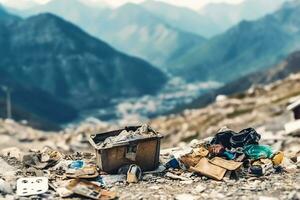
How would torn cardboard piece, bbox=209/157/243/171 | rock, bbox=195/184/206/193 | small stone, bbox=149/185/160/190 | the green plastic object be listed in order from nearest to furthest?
1. rock, bbox=195/184/206/193
2. small stone, bbox=149/185/160/190
3. torn cardboard piece, bbox=209/157/243/171
4. the green plastic object

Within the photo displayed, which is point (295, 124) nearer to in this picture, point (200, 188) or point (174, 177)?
point (174, 177)

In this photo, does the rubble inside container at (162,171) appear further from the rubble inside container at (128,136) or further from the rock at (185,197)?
the rubble inside container at (128,136)

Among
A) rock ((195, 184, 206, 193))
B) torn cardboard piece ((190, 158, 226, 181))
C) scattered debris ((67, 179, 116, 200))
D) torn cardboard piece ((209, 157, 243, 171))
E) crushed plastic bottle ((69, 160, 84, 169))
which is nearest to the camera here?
scattered debris ((67, 179, 116, 200))

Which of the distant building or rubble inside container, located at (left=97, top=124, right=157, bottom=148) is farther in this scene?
the distant building

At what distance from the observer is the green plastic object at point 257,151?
16.6 meters

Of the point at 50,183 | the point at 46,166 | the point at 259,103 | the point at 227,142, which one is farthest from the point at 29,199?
the point at 259,103

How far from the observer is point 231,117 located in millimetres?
92312

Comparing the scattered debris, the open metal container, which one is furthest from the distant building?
the scattered debris

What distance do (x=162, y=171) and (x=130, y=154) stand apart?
45.3 inches

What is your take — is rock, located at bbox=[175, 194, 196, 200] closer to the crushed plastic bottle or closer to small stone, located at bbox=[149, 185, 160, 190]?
small stone, located at bbox=[149, 185, 160, 190]

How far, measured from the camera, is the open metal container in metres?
15.3

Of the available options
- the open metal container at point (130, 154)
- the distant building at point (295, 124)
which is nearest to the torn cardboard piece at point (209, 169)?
the open metal container at point (130, 154)

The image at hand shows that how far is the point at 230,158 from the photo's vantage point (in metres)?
16.2

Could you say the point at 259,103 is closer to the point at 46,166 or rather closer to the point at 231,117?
the point at 231,117
